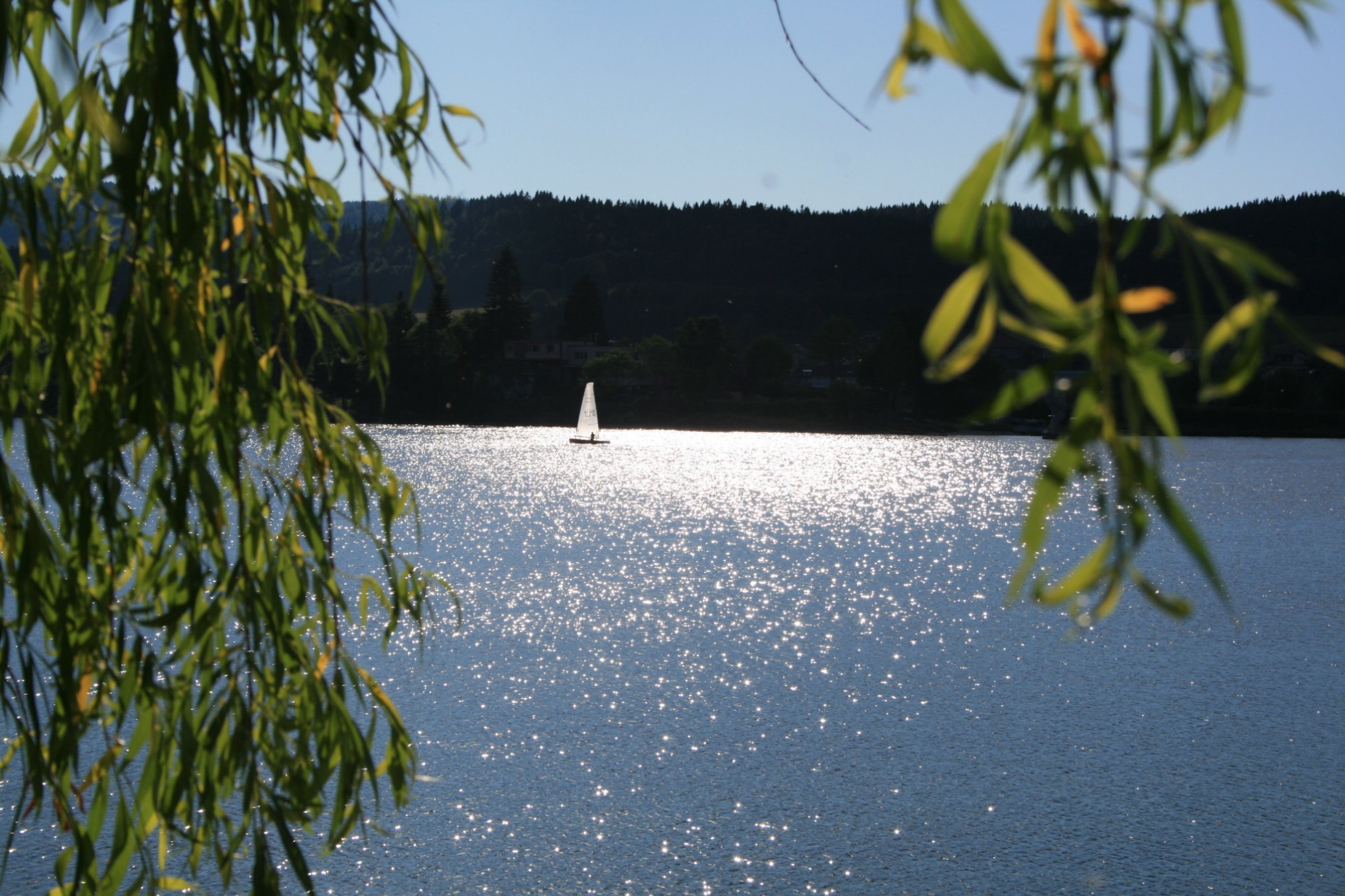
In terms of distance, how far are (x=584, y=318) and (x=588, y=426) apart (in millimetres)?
33720

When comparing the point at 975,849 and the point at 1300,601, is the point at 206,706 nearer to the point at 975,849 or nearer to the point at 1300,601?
the point at 975,849

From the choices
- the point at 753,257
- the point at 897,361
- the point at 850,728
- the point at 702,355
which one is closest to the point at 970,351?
the point at 850,728

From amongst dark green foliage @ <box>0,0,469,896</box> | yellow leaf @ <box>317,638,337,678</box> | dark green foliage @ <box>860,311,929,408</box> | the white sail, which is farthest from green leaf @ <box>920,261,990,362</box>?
dark green foliage @ <box>860,311,929,408</box>

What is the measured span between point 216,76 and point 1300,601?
29131mm

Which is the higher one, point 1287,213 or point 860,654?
point 1287,213

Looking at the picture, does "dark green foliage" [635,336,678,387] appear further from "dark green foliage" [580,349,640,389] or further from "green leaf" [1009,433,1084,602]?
"green leaf" [1009,433,1084,602]

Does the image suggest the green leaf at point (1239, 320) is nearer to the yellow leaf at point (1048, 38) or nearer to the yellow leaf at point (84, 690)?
the yellow leaf at point (1048, 38)

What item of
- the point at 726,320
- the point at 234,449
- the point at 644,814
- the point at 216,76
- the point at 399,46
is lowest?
the point at 644,814

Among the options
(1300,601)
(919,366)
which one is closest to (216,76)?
(1300,601)

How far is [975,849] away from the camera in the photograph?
12172 mm

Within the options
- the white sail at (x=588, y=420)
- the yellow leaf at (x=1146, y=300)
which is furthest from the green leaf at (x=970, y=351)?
the white sail at (x=588, y=420)

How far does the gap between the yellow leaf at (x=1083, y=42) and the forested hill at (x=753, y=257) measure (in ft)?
424

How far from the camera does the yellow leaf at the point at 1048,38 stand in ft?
3.49

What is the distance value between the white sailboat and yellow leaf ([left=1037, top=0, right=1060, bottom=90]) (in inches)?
3040
